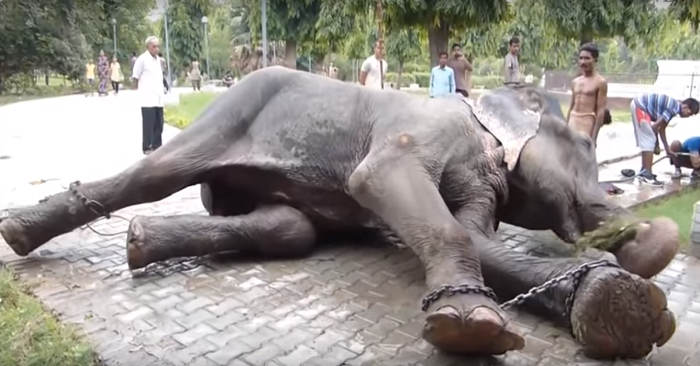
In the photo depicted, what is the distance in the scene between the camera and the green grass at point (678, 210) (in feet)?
17.3

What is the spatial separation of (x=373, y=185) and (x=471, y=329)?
3.58ft

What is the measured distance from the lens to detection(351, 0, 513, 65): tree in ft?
29.9

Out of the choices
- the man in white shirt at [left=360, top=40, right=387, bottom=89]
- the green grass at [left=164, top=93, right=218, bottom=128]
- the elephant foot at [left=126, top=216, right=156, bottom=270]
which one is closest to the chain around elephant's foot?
the elephant foot at [left=126, top=216, right=156, bottom=270]

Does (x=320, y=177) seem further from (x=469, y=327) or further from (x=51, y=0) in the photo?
(x=51, y=0)

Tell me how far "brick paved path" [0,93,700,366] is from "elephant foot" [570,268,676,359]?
12 cm

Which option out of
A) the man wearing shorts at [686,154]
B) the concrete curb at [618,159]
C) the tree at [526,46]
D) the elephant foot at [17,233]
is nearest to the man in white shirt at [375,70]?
the concrete curb at [618,159]

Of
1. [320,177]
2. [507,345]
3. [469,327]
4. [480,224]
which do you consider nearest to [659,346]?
[507,345]

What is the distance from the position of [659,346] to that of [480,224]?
44.4 inches

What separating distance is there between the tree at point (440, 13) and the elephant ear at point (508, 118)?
12.2 feet

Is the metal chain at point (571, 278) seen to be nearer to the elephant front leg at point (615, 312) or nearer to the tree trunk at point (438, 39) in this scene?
the elephant front leg at point (615, 312)

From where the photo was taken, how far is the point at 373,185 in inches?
135

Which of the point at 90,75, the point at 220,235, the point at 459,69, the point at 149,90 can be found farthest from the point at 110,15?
the point at 90,75

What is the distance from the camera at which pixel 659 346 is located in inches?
107

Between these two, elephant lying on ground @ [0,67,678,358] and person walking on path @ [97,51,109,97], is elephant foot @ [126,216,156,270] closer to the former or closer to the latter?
elephant lying on ground @ [0,67,678,358]
